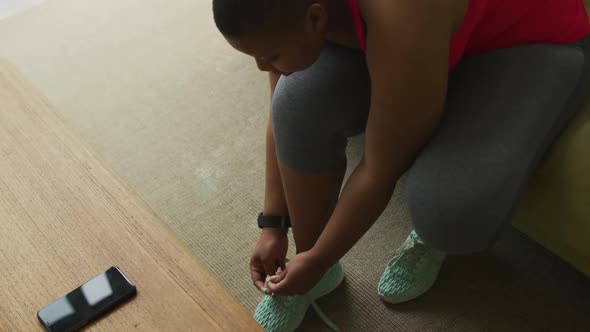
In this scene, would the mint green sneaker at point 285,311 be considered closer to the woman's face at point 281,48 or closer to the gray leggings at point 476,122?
the gray leggings at point 476,122

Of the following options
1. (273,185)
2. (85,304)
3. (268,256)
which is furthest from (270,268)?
(85,304)

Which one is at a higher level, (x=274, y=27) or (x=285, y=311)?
(x=274, y=27)

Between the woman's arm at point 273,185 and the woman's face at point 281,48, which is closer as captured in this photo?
the woman's face at point 281,48

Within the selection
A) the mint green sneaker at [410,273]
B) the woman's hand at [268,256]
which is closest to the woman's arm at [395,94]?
the woman's hand at [268,256]

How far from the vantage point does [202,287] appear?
0.70m

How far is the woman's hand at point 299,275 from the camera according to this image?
35.5 inches

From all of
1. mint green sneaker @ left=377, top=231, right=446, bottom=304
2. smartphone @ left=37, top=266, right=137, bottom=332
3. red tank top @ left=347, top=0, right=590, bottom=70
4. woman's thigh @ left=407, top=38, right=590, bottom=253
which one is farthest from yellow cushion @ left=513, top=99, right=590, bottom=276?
smartphone @ left=37, top=266, right=137, bottom=332

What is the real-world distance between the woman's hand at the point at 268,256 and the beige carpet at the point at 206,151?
0.47 ft

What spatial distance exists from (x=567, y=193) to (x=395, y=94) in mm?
317

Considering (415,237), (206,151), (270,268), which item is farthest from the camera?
(206,151)

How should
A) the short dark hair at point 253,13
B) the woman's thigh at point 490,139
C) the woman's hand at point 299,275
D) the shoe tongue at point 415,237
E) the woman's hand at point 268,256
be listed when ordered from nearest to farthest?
the short dark hair at point 253,13 < the woman's thigh at point 490,139 < the woman's hand at point 299,275 < the woman's hand at point 268,256 < the shoe tongue at point 415,237

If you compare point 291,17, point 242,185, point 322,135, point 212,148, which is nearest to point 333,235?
point 322,135

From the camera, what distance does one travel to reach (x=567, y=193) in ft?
2.82

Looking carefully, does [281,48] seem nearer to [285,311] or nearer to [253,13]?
[253,13]
